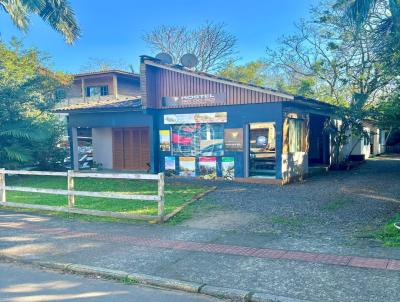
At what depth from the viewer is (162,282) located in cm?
520

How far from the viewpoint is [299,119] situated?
1625 centimetres

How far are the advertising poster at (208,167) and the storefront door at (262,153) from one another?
1.50 m

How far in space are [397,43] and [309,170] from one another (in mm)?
7928

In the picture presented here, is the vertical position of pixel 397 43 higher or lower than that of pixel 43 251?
higher

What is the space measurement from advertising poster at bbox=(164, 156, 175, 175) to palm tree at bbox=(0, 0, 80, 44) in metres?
6.60

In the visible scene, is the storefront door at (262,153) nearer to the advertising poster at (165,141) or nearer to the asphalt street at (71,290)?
the advertising poster at (165,141)

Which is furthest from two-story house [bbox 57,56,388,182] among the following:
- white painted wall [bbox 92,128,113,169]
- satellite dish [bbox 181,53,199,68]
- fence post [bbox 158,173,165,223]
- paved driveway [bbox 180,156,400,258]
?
fence post [bbox 158,173,165,223]

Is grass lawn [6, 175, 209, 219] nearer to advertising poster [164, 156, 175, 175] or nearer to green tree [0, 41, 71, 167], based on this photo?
advertising poster [164, 156, 175, 175]

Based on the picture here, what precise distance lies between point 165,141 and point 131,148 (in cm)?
398

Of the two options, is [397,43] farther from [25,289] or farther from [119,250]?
[25,289]

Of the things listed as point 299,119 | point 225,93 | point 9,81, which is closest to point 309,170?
point 299,119

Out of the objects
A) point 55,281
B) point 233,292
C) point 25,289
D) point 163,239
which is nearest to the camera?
point 233,292

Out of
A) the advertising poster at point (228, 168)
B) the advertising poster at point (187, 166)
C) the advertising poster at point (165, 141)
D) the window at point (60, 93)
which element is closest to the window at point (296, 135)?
the advertising poster at point (228, 168)

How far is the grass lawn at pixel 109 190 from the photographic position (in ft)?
34.5
